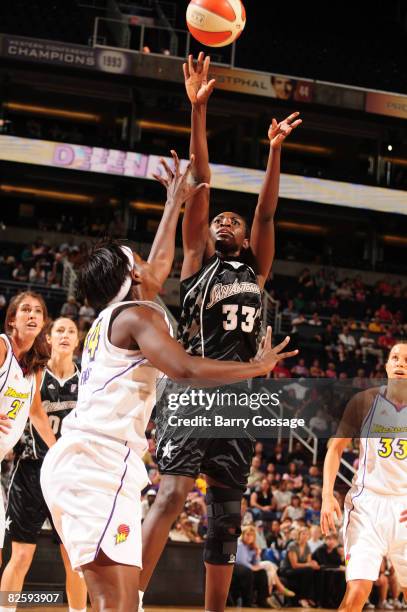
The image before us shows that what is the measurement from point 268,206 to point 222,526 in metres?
1.89

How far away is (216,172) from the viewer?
24.2 m

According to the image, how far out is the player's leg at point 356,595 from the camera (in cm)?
473

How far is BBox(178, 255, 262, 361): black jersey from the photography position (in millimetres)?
4727

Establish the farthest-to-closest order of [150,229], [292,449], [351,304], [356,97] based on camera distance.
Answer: [150,229] < [356,97] < [351,304] < [292,449]

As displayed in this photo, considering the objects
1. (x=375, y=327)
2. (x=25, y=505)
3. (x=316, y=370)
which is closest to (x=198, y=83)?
(x=25, y=505)

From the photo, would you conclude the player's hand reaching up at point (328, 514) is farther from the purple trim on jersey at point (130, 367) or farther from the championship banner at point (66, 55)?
the championship banner at point (66, 55)

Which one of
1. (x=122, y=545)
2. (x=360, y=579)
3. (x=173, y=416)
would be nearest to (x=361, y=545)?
(x=360, y=579)

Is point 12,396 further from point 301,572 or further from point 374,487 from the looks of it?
point 301,572

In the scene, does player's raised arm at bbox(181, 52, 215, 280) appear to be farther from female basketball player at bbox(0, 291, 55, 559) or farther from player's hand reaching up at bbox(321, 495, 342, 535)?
player's hand reaching up at bbox(321, 495, 342, 535)

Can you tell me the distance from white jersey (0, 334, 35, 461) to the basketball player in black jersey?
889mm

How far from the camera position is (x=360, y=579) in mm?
4758

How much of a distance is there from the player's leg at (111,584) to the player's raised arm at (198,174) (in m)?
2.15

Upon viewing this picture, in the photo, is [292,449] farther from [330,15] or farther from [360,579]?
[330,15]

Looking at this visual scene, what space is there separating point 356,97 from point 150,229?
322 inches
